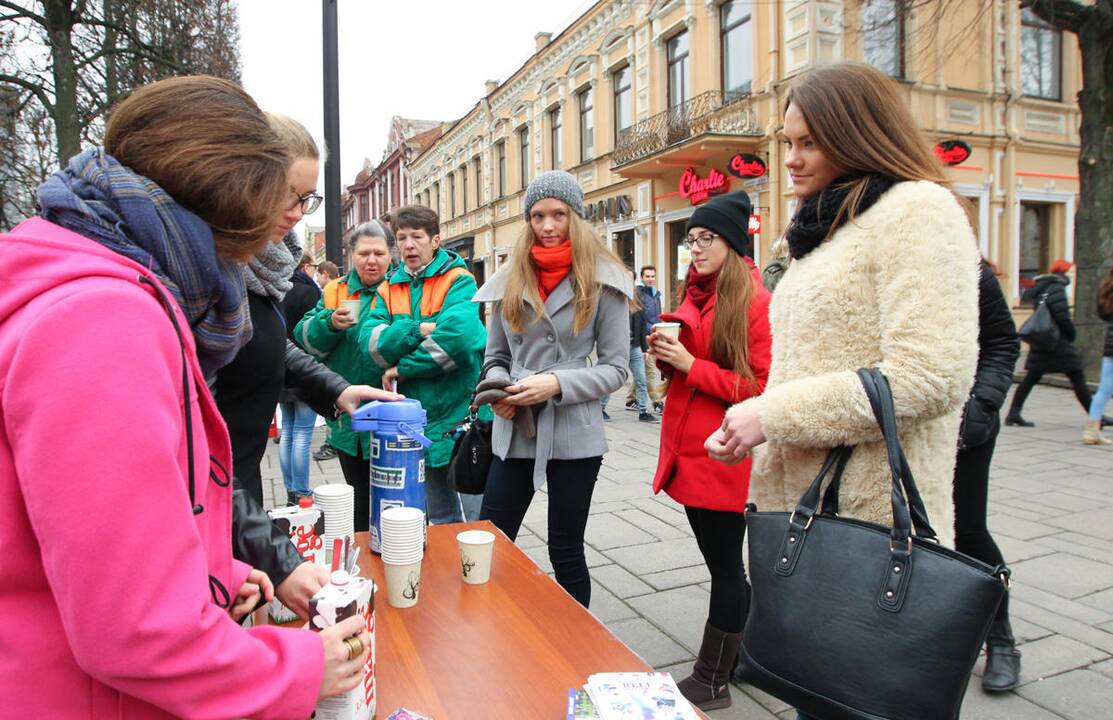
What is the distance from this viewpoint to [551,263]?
2.79m

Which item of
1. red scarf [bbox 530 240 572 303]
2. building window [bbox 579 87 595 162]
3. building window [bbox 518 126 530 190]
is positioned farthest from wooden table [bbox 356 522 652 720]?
building window [bbox 518 126 530 190]

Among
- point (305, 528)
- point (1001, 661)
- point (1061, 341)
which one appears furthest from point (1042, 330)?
point (305, 528)

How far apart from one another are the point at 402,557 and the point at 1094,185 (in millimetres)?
11790

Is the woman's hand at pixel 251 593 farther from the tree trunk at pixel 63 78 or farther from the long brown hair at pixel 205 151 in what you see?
the tree trunk at pixel 63 78

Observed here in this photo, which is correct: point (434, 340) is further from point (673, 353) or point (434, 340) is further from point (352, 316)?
point (673, 353)

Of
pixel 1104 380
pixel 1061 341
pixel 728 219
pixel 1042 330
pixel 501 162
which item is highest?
pixel 501 162

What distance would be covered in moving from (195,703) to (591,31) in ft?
67.7

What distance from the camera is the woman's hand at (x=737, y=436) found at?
165 cm

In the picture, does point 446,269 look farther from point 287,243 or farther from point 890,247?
point 890,247

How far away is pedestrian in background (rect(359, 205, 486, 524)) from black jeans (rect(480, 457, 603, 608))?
1.78 feet

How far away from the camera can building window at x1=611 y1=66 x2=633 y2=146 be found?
719 inches

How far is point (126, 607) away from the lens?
2.53 feet

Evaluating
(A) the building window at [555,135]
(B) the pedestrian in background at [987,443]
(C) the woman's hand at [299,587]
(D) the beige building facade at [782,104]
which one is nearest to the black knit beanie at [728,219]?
(B) the pedestrian in background at [987,443]

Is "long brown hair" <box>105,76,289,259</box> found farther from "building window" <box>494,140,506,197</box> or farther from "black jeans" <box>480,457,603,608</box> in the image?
"building window" <box>494,140,506,197</box>
